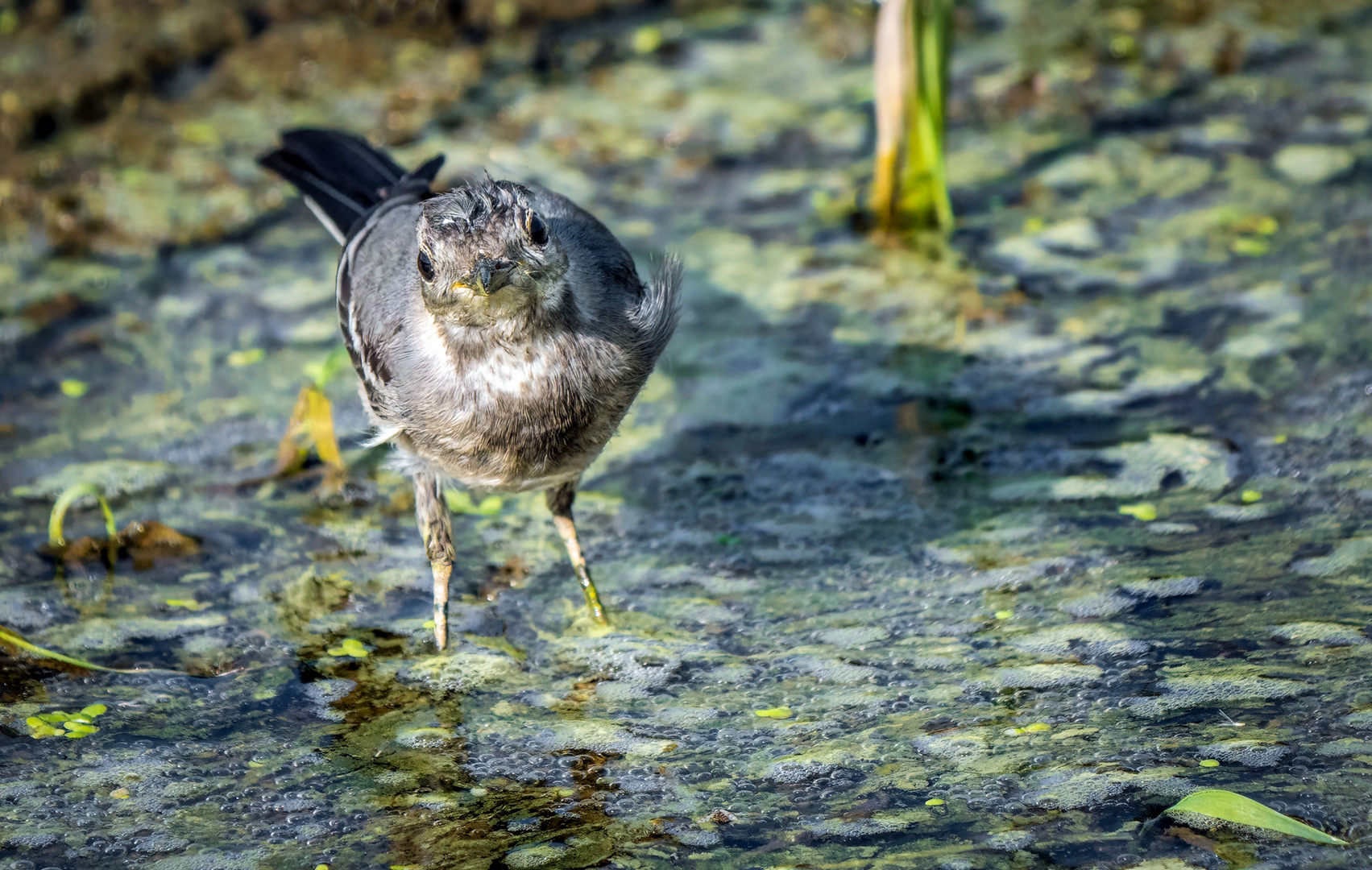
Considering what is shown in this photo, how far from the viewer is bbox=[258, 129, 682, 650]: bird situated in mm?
3387

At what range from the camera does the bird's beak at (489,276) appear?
321 cm

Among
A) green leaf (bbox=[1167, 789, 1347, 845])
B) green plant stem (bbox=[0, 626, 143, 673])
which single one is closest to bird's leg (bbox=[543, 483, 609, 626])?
green plant stem (bbox=[0, 626, 143, 673])

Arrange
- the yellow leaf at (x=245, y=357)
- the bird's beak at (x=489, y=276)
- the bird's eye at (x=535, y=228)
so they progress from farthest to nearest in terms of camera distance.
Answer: the yellow leaf at (x=245, y=357), the bird's eye at (x=535, y=228), the bird's beak at (x=489, y=276)

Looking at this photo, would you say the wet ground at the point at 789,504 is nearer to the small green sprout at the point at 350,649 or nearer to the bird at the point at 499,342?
the small green sprout at the point at 350,649

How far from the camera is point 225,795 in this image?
11.1ft

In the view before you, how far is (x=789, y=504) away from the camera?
4641 mm

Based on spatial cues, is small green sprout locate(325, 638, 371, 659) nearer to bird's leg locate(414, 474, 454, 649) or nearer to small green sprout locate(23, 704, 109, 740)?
bird's leg locate(414, 474, 454, 649)

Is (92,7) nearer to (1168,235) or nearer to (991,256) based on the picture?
(991,256)

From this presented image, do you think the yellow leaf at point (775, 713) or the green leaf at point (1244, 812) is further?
the yellow leaf at point (775, 713)

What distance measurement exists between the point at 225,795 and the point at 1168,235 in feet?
14.6

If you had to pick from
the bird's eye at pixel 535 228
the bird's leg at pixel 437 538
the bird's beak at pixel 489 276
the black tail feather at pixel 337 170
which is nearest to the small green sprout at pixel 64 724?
the bird's leg at pixel 437 538

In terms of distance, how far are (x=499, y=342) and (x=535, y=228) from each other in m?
0.34

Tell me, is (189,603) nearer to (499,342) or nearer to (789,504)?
(499,342)

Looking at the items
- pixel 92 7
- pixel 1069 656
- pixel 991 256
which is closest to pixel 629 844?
pixel 1069 656
